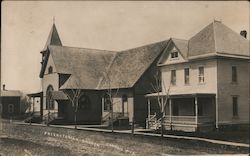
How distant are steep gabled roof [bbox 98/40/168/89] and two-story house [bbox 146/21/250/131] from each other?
4.59 metres

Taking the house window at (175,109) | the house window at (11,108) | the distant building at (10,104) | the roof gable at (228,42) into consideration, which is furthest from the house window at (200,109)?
the house window at (11,108)

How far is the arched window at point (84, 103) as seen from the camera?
131 feet

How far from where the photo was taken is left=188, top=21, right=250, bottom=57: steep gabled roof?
91.9ft

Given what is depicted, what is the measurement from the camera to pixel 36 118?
1630 inches

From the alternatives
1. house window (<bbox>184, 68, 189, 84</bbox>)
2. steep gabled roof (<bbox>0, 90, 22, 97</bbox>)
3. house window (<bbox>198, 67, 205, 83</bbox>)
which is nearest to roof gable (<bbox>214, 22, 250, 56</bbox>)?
house window (<bbox>198, 67, 205, 83</bbox>)

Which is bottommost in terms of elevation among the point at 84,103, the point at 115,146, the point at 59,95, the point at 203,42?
the point at 115,146

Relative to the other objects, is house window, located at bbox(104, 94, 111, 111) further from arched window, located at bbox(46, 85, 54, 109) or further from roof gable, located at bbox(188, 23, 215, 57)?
roof gable, located at bbox(188, 23, 215, 57)

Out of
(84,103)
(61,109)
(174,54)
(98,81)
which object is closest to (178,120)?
(174,54)

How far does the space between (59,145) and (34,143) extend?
1.94 metres

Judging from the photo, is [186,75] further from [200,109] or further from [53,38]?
[53,38]

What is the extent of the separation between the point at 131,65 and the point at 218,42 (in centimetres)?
1202

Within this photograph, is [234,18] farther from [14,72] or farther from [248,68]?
[14,72]

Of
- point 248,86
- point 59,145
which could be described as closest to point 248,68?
point 248,86

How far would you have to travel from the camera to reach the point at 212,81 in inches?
1106
